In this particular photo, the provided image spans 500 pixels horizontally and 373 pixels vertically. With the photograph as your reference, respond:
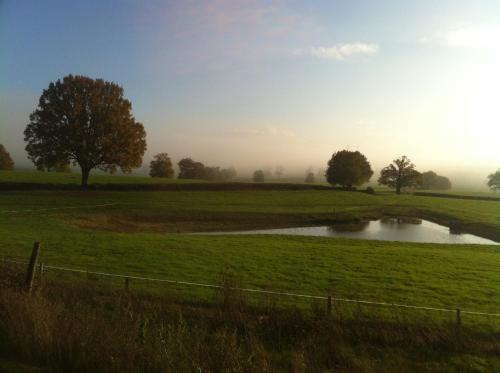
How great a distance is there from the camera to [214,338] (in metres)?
9.08

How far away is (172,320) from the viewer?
9.84 m

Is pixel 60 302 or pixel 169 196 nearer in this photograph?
pixel 60 302

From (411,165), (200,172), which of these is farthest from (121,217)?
(200,172)

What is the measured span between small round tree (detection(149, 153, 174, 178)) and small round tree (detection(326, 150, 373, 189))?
46121 mm

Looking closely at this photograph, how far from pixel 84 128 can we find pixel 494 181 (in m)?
114

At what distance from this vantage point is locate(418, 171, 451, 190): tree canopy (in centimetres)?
15877

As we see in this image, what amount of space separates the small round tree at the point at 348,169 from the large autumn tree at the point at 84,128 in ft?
180

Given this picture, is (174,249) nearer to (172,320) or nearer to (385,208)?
(172,320)

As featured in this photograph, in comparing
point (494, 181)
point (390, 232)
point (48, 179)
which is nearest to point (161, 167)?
point (48, 179)

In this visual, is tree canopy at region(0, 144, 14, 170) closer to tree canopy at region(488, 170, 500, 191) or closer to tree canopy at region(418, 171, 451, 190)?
tree canopy at region(488, 170, 500, 191)

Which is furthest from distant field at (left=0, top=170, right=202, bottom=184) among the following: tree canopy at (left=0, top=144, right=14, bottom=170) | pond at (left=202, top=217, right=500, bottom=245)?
pond at (left=202, top=217, right=500, bottom=245)

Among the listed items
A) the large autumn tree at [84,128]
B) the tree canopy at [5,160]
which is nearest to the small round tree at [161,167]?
the tree canopy at [5,160]

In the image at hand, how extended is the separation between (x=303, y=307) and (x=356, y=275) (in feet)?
20.9

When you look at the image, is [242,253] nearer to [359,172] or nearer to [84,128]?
[84,128]
